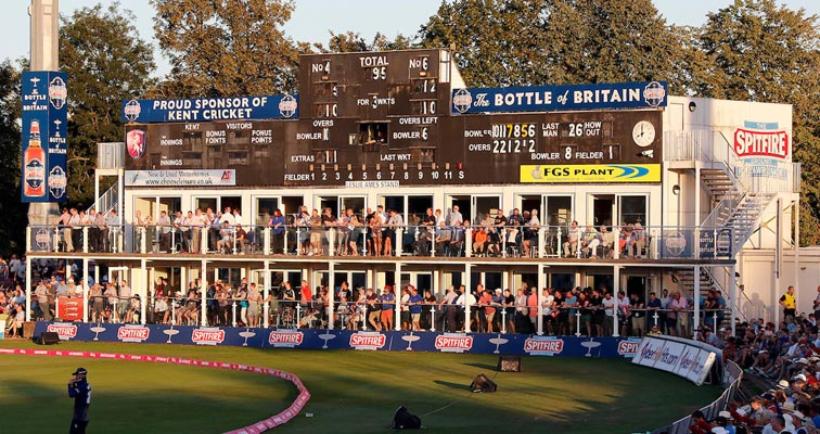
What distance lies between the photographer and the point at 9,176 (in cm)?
6544

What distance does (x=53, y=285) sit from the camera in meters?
48.0

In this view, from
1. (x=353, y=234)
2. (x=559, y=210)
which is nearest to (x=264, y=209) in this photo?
(x=353, y=234)

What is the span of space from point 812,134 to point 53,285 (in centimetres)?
3672

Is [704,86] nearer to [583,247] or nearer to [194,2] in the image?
[194,2]

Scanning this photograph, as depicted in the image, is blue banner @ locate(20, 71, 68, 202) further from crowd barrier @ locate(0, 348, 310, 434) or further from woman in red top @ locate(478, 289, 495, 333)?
woman in red top @ locate(478, 289, 495, 333)

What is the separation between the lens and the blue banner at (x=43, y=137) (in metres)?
49.5

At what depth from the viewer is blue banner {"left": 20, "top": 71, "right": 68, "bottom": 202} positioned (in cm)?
4950

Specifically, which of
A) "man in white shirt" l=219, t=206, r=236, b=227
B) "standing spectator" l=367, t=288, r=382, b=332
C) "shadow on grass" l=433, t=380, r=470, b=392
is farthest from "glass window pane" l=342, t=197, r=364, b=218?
"shadow on grass" l=433, t=380, r=470, b=392

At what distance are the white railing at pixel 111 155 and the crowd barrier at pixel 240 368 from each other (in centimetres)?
885

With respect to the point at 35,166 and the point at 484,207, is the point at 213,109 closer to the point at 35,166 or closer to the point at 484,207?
the point at 35,166

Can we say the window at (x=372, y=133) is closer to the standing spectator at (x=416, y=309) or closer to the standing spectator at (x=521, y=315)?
the standing spectator at (x=416, y=309)

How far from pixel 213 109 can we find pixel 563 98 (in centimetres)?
1244

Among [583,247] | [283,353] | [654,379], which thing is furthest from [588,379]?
[283,353]

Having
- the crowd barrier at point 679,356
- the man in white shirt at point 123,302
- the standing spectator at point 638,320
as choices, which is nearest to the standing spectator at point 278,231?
the man in white shirt at point 123,302
